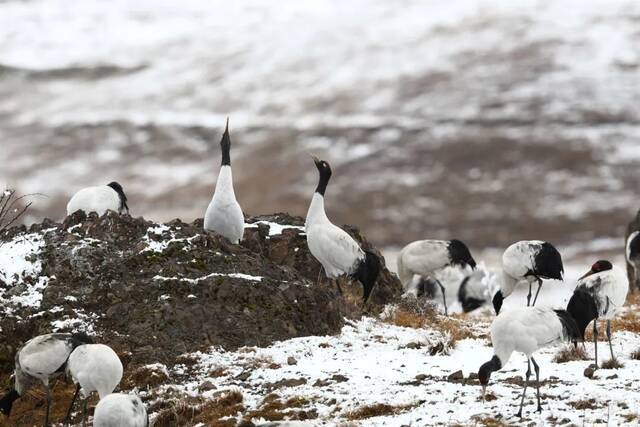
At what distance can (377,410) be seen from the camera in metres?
12.5

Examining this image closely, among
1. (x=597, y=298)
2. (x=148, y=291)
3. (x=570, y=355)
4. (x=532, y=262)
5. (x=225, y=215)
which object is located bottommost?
(x=570, y=355)

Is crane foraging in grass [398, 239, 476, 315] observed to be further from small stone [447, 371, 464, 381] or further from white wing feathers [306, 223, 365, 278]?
small stone [447, 371, 464, 381]

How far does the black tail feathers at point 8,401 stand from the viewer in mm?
13516

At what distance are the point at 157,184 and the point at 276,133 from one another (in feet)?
64.6

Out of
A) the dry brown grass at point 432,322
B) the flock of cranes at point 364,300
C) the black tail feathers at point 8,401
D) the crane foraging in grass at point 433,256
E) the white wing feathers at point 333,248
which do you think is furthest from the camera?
the crane foraging in grass at point 433,256

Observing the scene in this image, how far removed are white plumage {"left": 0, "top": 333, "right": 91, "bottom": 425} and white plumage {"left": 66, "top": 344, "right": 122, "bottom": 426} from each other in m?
0.46

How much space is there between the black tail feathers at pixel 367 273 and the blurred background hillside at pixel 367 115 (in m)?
78.9

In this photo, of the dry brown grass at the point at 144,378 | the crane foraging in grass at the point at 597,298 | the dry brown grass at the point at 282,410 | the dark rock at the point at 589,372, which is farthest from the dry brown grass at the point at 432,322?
the dry brown grass at the point at 144,378

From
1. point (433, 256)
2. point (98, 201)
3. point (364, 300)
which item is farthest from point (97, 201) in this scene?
point (433, 256)

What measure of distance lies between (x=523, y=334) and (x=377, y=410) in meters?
2.12

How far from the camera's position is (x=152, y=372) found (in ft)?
46.9

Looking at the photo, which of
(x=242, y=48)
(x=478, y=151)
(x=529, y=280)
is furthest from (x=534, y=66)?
(x=529, y=280)

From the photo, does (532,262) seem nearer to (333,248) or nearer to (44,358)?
(333,248)

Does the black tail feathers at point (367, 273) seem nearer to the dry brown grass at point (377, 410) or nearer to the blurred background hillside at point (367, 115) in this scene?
the dry brown grass at point (377, 410)
